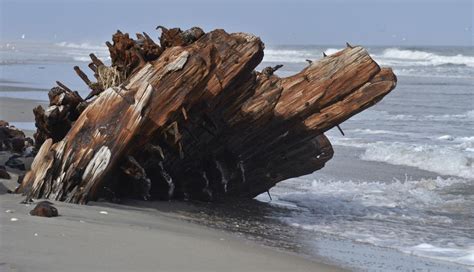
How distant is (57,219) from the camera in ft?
19.5

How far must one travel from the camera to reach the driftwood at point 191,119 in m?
6.87

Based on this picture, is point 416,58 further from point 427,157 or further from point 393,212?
point 393,212

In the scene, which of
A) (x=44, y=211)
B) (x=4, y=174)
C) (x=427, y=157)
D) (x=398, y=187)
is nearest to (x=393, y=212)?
(x=398, y=187)

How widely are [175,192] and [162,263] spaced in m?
3.27

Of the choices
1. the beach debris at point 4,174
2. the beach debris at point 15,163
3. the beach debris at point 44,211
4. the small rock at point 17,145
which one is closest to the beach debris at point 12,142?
the small rock at point 17,145

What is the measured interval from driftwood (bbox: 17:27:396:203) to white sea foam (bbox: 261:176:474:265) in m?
0.69

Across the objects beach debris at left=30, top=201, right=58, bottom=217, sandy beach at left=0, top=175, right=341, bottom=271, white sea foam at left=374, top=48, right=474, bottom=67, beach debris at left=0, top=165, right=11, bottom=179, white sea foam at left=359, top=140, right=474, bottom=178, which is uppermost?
white sea foam at left=374, top=48, right=474, bottom=67

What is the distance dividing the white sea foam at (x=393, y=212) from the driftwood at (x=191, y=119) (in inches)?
27.0

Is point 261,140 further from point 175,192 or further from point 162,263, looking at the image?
A: point 162,263

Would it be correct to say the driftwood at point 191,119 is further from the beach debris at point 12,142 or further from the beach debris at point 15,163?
the beach debris at point 12,142

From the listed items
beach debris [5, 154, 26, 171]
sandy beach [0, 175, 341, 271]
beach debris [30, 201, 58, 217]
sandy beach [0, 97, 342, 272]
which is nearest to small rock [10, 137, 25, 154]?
→ beach debris [5, 154, 26, 171]

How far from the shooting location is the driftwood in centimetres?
687

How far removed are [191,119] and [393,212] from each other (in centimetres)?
276

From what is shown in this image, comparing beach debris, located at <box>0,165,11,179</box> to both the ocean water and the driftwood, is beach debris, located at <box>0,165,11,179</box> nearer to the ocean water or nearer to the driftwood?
the driftwood
